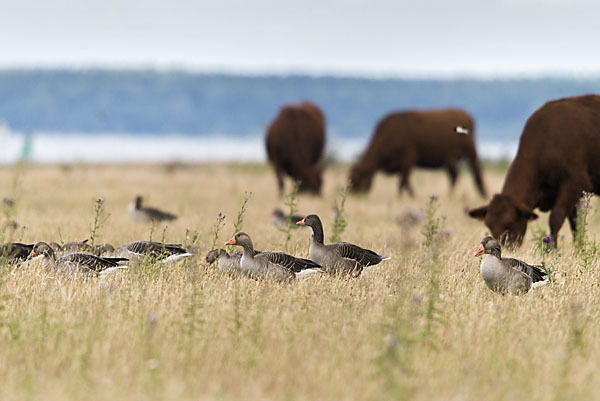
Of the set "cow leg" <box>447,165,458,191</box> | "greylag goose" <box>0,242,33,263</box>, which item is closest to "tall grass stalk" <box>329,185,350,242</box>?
"greylag goose" <box>0,242,33,263</box>

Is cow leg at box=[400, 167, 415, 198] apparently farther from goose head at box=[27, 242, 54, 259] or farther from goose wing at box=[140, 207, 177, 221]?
goose head at box=[27, 242, 54, 259]

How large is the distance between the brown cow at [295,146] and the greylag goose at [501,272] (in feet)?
44.0

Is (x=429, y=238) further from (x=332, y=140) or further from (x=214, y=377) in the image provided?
(x=332, y=140)

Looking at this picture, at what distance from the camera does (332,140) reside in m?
36.8

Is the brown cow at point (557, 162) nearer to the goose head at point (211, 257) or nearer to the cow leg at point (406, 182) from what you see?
the goose head at point (211, 257)

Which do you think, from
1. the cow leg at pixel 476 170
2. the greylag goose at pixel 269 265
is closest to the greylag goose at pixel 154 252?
the greylag goose at pixel 269 265

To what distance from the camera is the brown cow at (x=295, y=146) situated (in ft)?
66.6

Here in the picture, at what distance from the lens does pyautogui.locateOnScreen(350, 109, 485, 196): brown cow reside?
20.4 meters

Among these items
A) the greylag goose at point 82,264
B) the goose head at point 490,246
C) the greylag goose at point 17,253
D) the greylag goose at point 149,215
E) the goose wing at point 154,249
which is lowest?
the greylag goose at point 149,215

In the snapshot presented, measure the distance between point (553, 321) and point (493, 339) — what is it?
2.31ft

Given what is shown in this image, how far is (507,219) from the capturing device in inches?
377

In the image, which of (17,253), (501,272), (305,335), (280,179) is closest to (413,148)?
(280,179)

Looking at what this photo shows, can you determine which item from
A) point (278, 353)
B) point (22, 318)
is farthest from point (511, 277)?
point (22, 318)

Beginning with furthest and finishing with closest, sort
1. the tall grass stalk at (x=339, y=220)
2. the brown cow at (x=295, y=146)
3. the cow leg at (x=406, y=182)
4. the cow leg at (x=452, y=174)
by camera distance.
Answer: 1. the cow leg at (x=452, y=174)
2. the brown cow at (x=295, y=146)
3. the cow leg at (x=406, y=182)
4. the tall grass stalk at (x=339, y=220)
